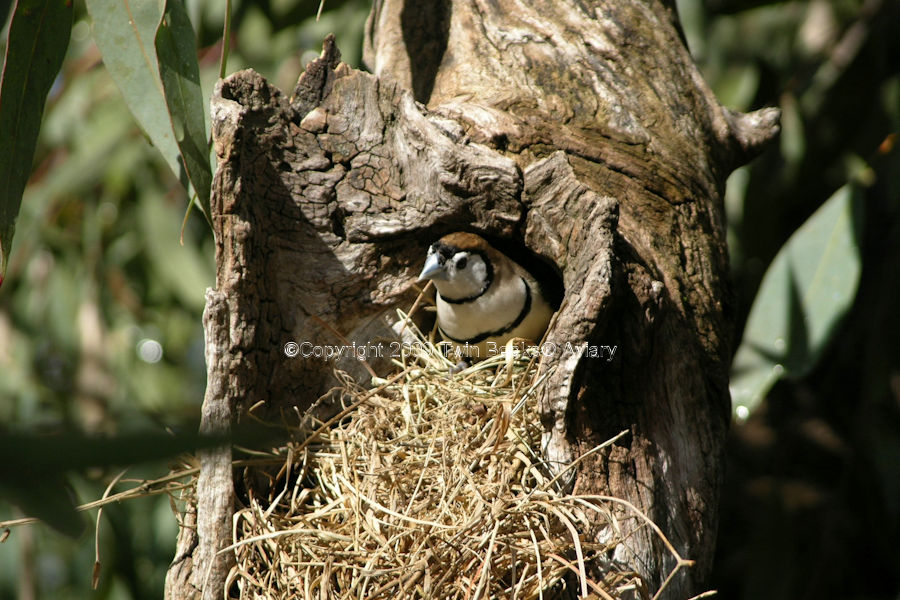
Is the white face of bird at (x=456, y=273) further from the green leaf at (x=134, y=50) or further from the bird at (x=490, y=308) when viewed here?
the green leaf at (x=134, y=50)

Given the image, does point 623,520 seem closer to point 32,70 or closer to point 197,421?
point 197,421

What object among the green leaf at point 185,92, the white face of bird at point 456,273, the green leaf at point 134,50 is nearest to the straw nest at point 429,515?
the white face of bird at point 456,273

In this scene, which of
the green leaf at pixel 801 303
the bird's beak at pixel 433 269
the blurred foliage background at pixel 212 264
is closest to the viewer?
the bird's beak at pixel 433 269

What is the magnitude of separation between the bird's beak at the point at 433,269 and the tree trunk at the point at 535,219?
0.07 metres

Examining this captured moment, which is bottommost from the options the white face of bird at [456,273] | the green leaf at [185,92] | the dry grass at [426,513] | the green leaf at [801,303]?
the dry grass at [426,513]

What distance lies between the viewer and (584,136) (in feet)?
6.25

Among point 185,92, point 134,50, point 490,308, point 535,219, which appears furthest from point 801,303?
point 134,50

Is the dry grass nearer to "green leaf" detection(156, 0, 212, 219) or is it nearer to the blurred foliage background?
"green leaf" detection(156, 0, 212, 219)

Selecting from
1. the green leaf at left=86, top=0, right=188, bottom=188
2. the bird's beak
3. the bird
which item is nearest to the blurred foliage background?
the green leaf at left=86, top=0, right=188, bottom=188

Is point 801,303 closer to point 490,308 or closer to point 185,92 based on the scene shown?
point 490,308

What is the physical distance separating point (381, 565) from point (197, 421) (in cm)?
105

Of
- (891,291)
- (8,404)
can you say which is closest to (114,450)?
(8,404)

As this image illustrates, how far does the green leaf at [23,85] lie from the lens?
5.67ft

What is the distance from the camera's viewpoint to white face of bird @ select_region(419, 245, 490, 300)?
1.95 m
